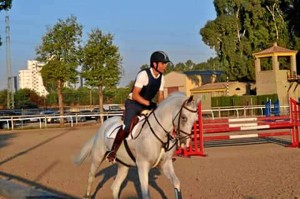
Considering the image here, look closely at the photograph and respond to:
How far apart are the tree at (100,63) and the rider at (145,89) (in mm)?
43145

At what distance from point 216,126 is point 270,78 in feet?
146

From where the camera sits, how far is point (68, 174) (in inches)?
577

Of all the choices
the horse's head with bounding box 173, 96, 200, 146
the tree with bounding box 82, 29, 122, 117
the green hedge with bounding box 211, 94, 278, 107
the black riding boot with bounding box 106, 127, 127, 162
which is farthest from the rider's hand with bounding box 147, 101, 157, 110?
the green hedge with bounding box 211, 94, 278, 107

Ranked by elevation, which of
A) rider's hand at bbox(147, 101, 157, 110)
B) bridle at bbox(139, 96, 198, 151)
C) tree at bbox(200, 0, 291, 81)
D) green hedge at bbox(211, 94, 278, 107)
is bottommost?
bridle at bbox(139, 96, 198, 151)

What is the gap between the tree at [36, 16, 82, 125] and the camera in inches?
1981

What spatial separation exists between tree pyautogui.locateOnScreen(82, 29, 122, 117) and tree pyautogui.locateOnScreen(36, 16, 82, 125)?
1.13 m

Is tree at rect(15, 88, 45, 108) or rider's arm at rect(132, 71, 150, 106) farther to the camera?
tree at rect(15, 88, 45, 108)

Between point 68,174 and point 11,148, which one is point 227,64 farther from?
point 68,174

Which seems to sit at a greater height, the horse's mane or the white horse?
the horse's mane

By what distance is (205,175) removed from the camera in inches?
516

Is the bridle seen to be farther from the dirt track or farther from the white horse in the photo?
the dirt track

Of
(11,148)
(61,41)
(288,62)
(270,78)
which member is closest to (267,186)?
(11,148)

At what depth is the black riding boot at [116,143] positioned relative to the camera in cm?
837

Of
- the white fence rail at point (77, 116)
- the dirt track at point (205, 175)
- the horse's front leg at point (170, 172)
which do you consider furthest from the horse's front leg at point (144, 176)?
the white fence rail at point (77, 116)
